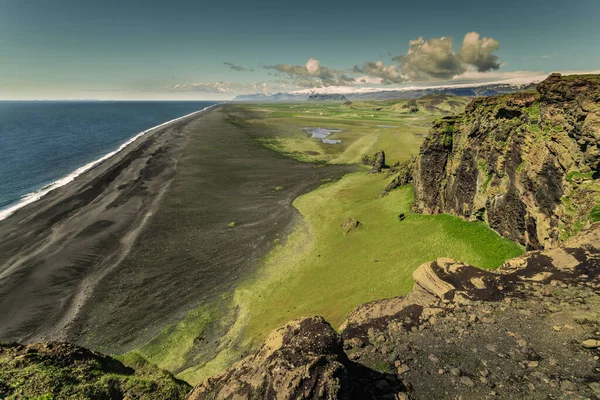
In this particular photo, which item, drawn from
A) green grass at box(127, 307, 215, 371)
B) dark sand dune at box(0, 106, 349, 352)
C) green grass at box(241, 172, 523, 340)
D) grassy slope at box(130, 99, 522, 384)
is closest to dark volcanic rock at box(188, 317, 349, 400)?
green grass at box(241, 172, 523, 340)

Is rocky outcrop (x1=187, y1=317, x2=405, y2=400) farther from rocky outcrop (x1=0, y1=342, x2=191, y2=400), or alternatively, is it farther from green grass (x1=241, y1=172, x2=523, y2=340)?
green grass (x1=241, y1=172, x2=523, y2=340)

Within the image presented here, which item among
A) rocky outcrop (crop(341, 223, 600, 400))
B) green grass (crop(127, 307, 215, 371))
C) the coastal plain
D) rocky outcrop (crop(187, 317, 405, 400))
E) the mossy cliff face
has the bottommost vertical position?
green grass (crop(127, 307, 215, 371))

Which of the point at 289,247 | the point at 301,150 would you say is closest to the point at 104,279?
the point at 289,247

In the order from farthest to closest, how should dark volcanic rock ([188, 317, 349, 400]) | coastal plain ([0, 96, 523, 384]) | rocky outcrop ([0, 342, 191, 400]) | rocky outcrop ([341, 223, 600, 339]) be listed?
1. coastal plain ([0, 96, 523, 384])
2. rocky outcrop ([341, 223, 600, 339])
3. rocky outcrop ([0, 342, 191, 400])
4. dark volcanic rock ([188, 317, 349, 400])

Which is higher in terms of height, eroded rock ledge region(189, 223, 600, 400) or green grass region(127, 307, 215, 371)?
eroded rock ledge region(189, 223, 600, 400)

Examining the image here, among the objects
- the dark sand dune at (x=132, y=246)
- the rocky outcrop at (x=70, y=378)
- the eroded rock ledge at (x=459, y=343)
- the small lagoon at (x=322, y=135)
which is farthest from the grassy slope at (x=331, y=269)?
the small lagoon at (x=322, y=135)

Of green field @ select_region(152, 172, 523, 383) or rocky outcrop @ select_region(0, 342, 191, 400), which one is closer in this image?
rocky outcrop @ select_region(0, 342, 191, 400)

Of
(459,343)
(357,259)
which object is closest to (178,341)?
(357,259)

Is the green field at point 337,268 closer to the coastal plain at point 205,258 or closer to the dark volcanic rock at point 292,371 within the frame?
the coastal plain at point 205,258

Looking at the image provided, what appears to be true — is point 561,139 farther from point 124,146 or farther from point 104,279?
point 124,146
